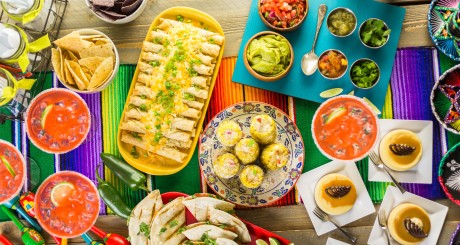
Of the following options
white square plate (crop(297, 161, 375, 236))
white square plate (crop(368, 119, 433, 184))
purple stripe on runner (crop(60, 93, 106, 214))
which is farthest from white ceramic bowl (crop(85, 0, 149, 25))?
white square plate (crop(368, 119, 433, 184))

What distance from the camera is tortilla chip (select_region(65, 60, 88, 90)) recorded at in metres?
2.53

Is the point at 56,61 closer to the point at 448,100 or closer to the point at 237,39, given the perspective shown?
the point at 237,39

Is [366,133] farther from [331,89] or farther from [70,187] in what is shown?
[70,187]

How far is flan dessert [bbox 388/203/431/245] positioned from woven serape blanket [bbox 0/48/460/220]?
110 millimetres

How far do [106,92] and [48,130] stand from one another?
377 millimetres

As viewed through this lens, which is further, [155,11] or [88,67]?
[155,11]

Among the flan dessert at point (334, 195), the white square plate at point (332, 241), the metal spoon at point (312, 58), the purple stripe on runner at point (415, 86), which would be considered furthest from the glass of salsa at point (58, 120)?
the purple stripe on runner at point (415, 86)

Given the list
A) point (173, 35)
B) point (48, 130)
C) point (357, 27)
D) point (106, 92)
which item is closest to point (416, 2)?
point (357, 27)

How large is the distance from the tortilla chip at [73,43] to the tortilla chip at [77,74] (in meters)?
0.08

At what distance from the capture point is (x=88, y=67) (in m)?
2.54

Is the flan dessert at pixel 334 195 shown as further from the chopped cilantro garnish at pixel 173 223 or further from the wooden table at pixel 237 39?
the chopped cilantro garnish at pixel 173 223

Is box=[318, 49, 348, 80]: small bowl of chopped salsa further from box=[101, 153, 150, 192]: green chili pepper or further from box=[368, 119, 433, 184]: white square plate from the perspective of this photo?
box=[101, 153, 150, 192]: green chili pepper

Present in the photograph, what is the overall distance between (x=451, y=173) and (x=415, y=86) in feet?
1.67

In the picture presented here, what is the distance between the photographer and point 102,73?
253 cm
